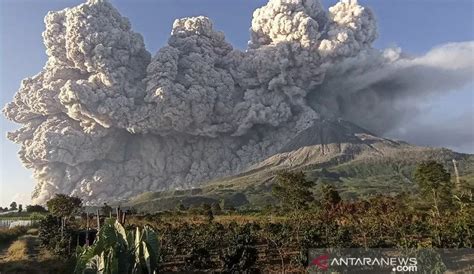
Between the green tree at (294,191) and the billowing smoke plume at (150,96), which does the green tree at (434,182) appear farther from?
the billowing smoke plume at (150,96)

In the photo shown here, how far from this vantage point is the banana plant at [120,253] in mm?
10602

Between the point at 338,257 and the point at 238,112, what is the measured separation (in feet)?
374

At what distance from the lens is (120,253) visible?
10703mm

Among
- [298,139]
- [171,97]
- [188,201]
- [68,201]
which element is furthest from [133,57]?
[68,201]

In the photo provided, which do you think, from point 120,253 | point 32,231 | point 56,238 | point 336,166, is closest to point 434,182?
point 56,238

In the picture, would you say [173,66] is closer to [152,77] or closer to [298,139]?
[152,77]

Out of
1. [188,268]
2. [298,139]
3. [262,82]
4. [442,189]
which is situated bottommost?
[188,268]

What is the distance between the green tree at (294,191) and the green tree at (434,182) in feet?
29.3

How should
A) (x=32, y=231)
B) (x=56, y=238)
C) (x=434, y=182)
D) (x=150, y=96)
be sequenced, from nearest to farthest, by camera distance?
(x=56, y=238) < (x=32, y=231) < (x=434, y=182) < (x=150, y=96)

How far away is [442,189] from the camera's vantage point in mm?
38500

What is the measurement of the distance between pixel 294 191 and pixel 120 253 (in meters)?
31.7

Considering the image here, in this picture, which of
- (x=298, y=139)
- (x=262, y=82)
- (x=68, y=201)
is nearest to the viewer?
(x=68, y=201)

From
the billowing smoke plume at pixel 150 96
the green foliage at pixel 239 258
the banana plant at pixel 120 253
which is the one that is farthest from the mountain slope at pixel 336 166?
the banana plant at pixel 120 253

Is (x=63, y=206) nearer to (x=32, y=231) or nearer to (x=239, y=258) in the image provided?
(x=32, y=231)
